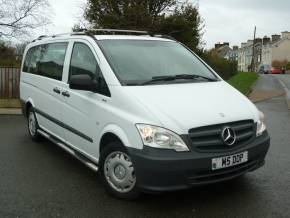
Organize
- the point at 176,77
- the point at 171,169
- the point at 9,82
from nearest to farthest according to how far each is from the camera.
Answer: the point at 171,169, the point at 176,77, the point at 9,82

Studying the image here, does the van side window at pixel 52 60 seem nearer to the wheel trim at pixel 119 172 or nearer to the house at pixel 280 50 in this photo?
the wheel trim at pixel 119 172

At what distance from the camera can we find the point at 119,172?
15.4 ft

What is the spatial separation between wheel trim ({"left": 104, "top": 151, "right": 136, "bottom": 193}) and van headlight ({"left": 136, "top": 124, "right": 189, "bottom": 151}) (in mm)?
414

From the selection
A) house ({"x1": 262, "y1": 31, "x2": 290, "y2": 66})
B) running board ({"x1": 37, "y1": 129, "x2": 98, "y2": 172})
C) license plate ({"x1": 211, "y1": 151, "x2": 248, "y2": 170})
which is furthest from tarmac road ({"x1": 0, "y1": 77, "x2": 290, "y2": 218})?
house ({"x1": 262, "y1": 31, "x2": 290, "y2": 66})

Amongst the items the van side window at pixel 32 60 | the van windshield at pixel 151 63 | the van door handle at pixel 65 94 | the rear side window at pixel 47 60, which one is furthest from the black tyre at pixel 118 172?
the van side window at pixel 32 60

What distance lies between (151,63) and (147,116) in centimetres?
125

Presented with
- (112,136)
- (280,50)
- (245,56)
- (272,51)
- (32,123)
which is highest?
(280,50)

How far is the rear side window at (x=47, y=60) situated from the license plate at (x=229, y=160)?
284cm

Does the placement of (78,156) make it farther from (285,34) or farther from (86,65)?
(285,34)

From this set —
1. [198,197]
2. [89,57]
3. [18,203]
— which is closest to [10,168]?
[18,203]

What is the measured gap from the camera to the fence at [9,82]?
47.3ft

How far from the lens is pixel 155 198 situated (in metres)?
4.79

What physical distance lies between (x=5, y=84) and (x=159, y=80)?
34.6ft

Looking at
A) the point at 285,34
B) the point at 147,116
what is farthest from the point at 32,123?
the point at 285,34
